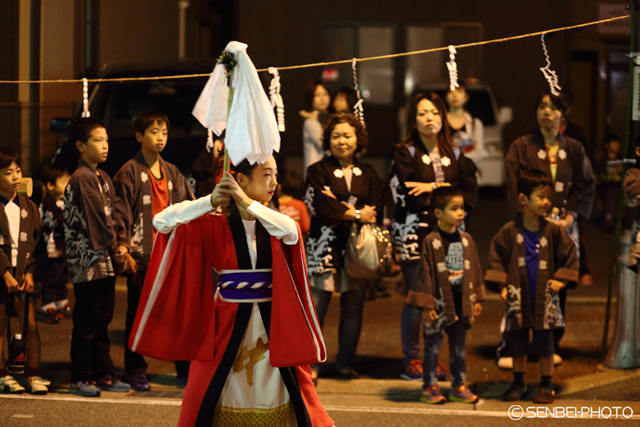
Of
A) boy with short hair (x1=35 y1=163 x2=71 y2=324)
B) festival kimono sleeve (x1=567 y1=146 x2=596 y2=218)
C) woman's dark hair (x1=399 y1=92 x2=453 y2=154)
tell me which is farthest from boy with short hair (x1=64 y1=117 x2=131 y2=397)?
festival kimono sleeve (x1=567 y1=146 x2=596 y2=218)

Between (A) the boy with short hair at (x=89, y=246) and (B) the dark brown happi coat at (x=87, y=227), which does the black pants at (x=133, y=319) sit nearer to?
(A) the boy with short hair at (x=89, y=246)

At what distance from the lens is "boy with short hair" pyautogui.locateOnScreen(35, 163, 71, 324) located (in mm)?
6969

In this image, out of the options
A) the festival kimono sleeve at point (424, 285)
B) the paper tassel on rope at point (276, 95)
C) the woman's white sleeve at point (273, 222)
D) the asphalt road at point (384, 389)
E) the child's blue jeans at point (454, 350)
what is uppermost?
the paper tassel on rope at point (276, 95)

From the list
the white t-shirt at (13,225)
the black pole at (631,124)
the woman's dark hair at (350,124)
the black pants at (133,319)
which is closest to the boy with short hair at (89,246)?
the black pants at (133,319)

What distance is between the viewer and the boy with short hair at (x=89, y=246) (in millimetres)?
5582

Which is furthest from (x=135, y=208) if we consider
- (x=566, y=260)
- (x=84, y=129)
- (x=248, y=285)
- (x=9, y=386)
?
(x=566, y=260)

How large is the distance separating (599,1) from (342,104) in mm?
12429

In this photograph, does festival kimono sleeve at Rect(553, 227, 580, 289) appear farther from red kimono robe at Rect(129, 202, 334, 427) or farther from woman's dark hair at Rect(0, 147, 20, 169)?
woman's dark hair at Rect(0, 147, 20, 169)

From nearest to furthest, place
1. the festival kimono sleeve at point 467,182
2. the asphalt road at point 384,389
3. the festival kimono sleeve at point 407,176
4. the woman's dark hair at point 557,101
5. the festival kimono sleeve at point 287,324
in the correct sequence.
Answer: the festival kimono sleeve at point 287,324 → the asphalt road at point 384,389 → the festival kimono sleeve at point 407,176 → the festival kimono sleeve at point 467,182 → the woman's dark hair at point 557,101

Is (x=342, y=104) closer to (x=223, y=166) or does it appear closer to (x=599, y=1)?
(x=223, y=166)

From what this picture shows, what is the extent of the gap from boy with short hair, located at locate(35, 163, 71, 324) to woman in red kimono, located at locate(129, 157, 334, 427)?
3.15 metres

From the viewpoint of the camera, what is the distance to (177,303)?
3.90 meters

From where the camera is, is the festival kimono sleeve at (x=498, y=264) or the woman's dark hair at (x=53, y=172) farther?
the woman's dark hair at (x=53, y=172)

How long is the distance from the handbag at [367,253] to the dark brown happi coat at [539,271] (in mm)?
745
